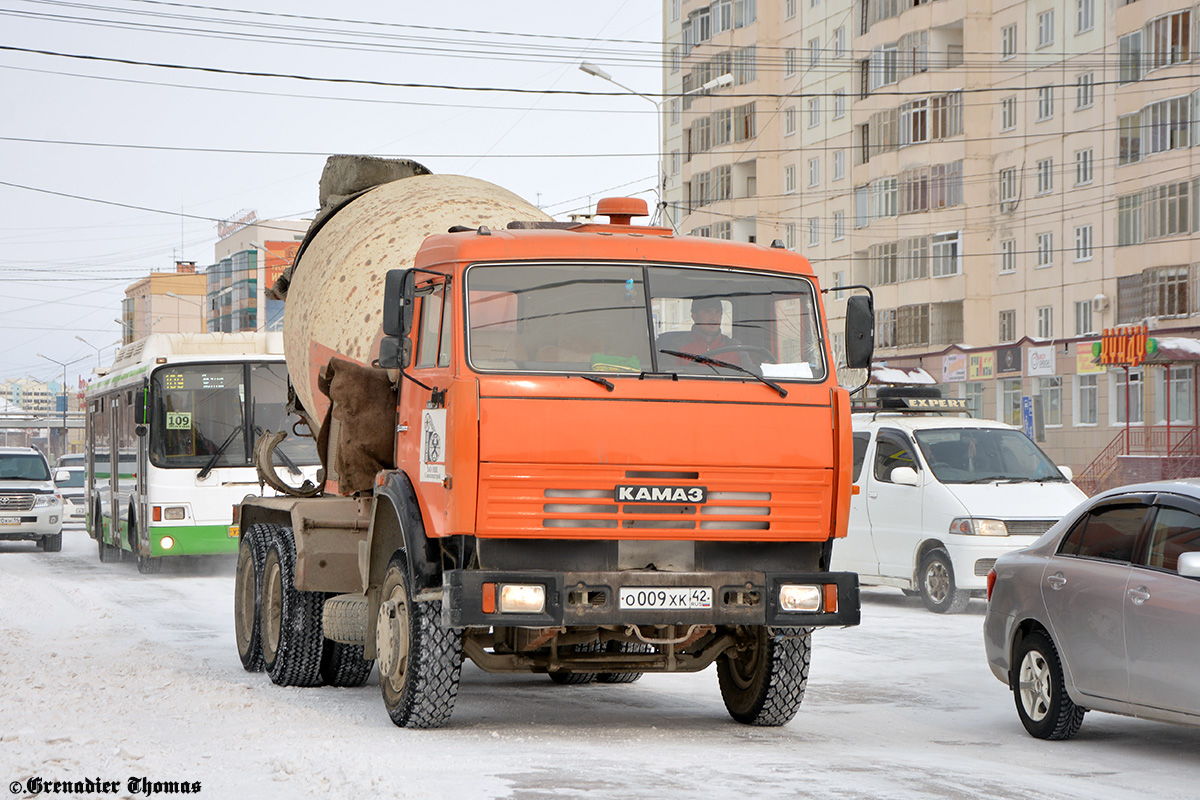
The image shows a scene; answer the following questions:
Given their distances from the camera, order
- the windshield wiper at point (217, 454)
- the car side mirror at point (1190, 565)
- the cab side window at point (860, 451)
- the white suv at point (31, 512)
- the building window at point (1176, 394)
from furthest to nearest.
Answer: the building window at point (1176, 394)
the white suv at point (31, 512)
the windshield wiper at point (217, 454)
the cab side window at point (860, 451)
the car side mirror at point (1190, 565)

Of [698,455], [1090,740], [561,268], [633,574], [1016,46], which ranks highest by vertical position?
[1016,46]

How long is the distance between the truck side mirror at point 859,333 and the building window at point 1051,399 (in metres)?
45.3

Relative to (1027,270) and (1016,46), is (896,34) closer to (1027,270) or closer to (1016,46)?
(1016,46)

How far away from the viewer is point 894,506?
1731cm

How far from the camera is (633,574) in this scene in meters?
8.24

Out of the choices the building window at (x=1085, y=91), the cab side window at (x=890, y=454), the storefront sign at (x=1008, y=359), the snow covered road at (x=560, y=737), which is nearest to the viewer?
the snow covered road at (x=560, y=737)

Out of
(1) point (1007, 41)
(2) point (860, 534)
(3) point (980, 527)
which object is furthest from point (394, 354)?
(1) point (1007, 41)

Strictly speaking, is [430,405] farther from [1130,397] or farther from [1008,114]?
[1008,114]

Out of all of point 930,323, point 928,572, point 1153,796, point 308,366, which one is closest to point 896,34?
point 930,323

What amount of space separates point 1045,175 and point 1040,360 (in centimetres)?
621

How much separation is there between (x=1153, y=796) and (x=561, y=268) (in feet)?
12.9

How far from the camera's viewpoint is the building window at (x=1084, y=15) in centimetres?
5166

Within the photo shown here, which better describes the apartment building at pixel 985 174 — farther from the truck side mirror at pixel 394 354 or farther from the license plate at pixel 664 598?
the license plate at pixel 664 598

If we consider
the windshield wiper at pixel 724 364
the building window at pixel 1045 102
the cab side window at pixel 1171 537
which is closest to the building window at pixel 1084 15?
the building window at pixel 1045 102
